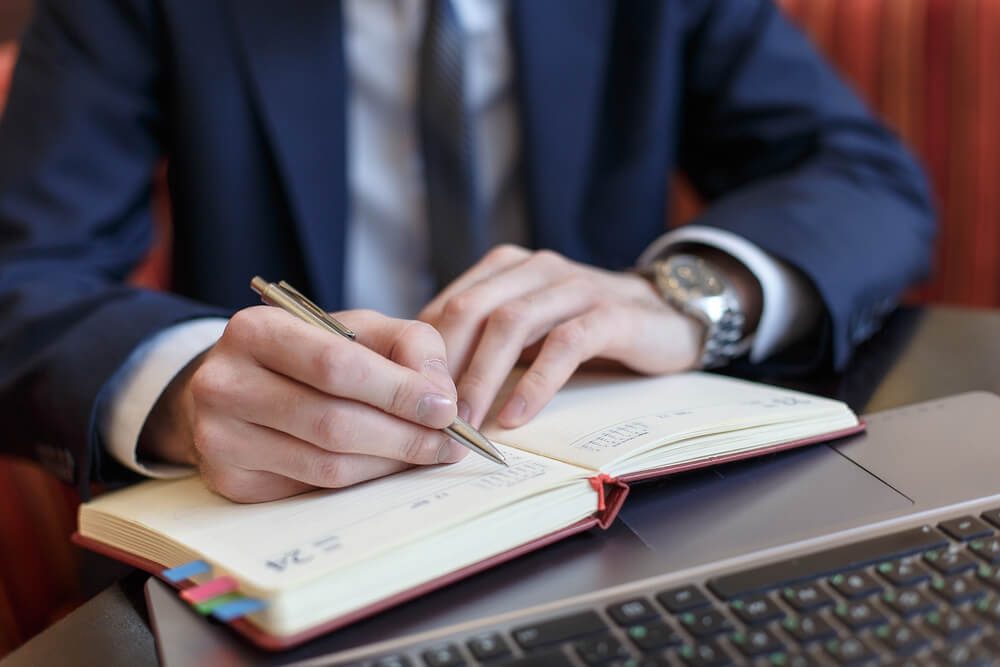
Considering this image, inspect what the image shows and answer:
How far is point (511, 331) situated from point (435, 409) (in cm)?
12

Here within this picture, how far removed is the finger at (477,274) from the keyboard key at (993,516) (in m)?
0.33

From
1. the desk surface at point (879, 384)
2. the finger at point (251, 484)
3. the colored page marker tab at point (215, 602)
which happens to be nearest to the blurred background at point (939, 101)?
the desk surface at point (879, 384)

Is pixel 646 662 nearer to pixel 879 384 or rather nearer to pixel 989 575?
pixel 989 575

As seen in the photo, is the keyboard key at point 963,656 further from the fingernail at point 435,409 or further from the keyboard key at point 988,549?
the fingernail at point 435,409

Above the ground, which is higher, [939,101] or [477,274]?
[939,101]

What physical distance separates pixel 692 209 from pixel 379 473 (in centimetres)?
110

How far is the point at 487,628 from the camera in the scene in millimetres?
364

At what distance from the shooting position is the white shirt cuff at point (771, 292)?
2.39 ft

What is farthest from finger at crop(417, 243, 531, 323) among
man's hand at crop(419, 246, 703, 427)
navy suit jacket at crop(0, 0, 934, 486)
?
navy suit jacket at crop(0, 0, 934, 486)

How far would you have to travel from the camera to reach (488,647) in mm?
345

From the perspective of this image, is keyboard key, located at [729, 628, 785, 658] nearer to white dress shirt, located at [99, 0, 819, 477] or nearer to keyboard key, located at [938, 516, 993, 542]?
keyboard key, located at [938, 516, 993, 542]

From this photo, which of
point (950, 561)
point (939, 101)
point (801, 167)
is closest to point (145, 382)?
point (950, 561)

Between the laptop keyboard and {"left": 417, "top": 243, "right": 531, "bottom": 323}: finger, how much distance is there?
0.27 meters

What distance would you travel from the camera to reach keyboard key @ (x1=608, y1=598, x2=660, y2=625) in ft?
1.17
